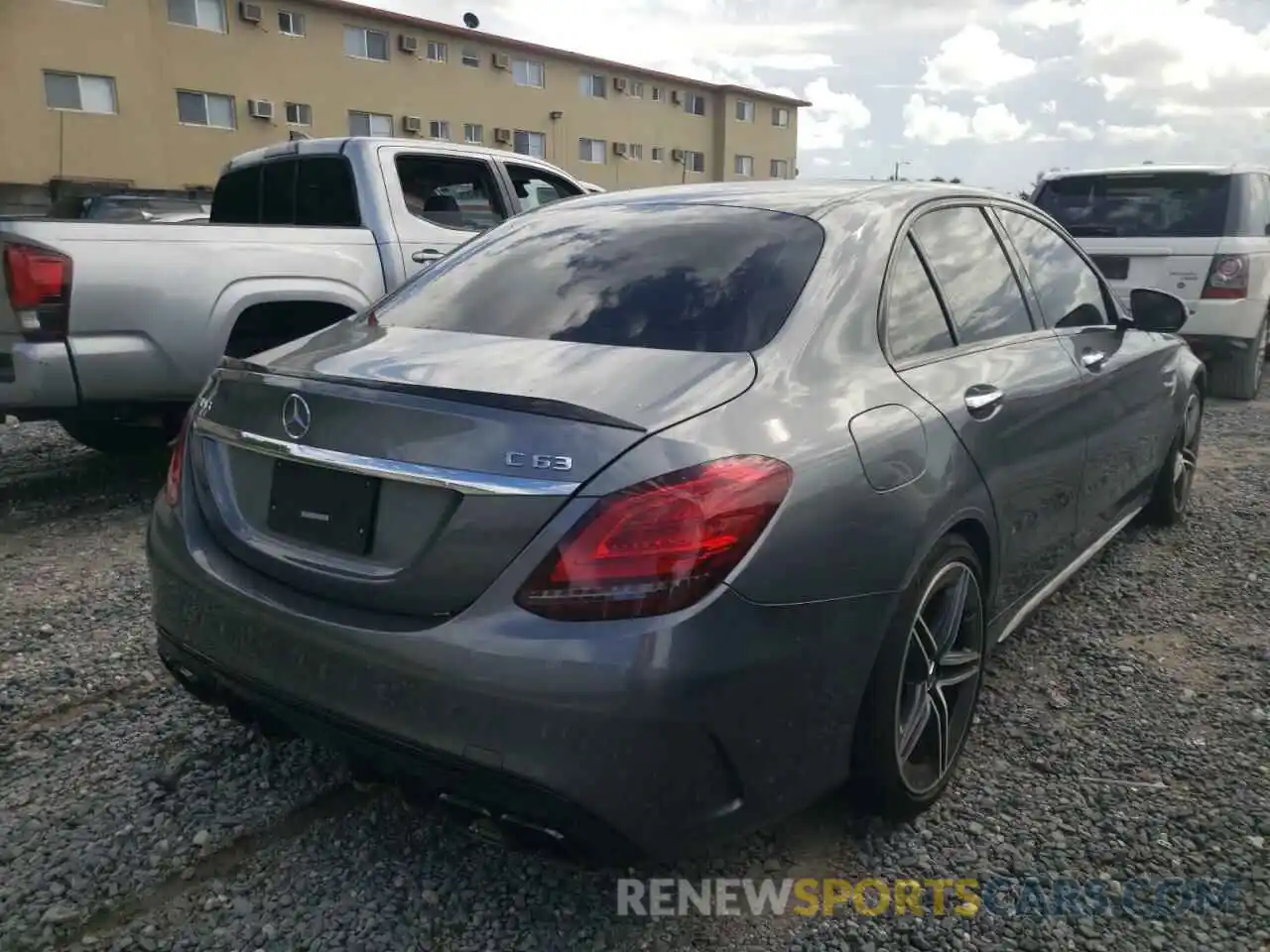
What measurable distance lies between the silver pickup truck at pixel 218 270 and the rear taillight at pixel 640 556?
3.51m

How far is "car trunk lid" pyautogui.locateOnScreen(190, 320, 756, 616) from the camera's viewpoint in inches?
74.7

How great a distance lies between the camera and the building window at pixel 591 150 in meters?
39.3

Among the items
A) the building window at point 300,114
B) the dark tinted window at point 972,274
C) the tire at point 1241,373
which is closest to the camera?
the dark tinted window at point 972,274

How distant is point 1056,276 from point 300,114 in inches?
→ 1233

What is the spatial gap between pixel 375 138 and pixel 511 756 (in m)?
5.25

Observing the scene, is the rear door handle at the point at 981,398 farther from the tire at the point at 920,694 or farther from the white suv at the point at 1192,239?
the white suv at the point at 1192,239

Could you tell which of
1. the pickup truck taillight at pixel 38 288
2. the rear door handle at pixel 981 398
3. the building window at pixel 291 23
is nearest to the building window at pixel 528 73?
the building window at pixel 291 23

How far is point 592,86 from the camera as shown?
39.3m

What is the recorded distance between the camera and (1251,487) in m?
5.81

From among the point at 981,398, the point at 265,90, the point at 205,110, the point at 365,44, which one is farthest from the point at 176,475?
the point at 365,44

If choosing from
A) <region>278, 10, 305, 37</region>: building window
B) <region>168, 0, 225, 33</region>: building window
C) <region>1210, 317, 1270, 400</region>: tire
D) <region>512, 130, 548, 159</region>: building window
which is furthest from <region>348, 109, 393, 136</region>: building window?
<region>1210, 317, 1270, 400</region>: tire

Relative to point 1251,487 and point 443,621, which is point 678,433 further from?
point 1251,487

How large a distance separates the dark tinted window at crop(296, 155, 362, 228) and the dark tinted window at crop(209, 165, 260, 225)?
17.3 inches

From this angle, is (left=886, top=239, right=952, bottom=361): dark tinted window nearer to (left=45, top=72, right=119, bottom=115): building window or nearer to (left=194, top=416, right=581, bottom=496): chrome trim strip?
(left=194, top=416, right=581, bottom=496): chrome trim strip
